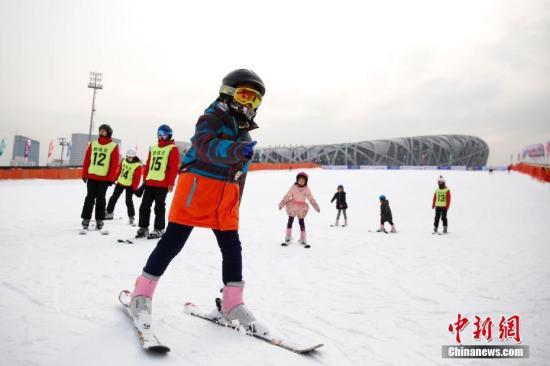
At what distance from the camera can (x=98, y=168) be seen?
5.62 meters

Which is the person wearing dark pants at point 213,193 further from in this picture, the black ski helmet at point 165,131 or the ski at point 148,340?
the black ski helmet at point 165,131

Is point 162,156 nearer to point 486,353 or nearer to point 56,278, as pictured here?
point 56,278

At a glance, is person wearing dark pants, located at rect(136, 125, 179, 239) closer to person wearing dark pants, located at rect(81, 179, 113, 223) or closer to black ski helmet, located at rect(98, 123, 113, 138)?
person wearing dark pants, located at rect(81, 179, 113, 223)

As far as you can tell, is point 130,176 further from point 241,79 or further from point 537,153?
point 537,153

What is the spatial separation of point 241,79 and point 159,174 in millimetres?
3756

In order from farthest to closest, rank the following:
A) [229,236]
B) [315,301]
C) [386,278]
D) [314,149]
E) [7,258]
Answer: [314,149] → [386,278] → [7,258] → [315,301] → [229,236]

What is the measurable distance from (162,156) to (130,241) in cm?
141

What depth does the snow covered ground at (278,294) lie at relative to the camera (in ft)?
6.33

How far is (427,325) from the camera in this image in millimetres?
2707

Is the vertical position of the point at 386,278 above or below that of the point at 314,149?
below

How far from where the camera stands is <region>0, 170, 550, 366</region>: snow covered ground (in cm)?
193

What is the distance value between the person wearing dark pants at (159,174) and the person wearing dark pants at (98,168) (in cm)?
Answer: 69

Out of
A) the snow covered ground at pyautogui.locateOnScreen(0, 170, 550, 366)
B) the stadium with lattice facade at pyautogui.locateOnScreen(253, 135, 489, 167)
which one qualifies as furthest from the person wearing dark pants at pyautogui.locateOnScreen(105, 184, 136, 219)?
the stadium with lattice facade at pyautogui.locateOnScreen(253, 135, 489, 167)

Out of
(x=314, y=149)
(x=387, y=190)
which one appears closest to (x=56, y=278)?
(x=387, y=190)
